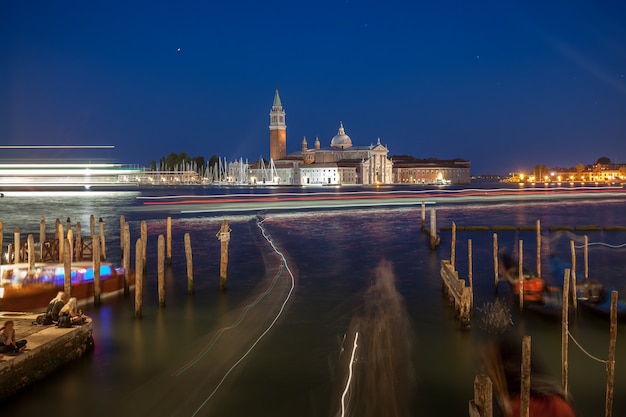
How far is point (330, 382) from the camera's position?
6406 mm

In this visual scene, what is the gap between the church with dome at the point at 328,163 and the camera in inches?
3684

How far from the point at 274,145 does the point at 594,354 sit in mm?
98489

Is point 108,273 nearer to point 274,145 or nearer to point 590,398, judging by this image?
point 590,398

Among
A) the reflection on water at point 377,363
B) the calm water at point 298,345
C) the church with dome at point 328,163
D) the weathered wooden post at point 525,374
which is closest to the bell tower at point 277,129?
the church with dome at point 328,163

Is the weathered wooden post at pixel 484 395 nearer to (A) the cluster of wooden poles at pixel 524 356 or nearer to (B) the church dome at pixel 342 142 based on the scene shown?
(A) the cluster of wooden poles at pixel 524 356

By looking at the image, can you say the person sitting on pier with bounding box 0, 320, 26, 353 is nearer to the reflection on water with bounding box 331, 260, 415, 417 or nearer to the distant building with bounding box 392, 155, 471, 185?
the reflection on water with bounding box 331, 260, 415, 417

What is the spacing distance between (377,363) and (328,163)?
87.5 m

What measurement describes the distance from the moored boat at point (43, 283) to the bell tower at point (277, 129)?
9189 centimetres

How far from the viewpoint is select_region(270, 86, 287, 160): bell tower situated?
10306 cm

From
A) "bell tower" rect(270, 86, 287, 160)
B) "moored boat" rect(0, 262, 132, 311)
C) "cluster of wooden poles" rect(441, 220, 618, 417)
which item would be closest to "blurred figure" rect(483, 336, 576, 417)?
"cluster of wooden poles" rect(441, 220, 618, 417)

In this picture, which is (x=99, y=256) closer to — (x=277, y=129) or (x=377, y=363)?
(x=377, y=363)

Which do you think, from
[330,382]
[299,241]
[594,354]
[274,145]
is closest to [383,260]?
[299,241]

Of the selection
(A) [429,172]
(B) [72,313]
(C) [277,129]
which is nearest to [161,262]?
(B) [72,313]

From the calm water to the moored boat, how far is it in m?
0.54
